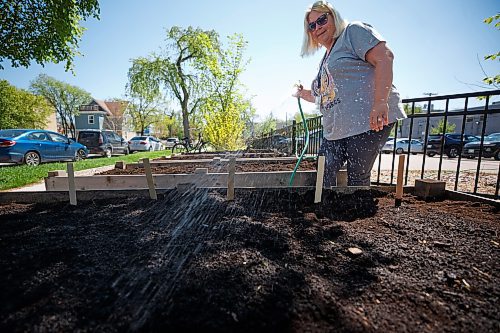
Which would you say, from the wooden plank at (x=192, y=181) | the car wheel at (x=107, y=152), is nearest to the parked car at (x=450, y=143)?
the wooden plank at (x=192, y=181)

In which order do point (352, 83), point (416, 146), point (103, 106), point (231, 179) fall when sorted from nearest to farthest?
point (352, 83) < point (231, 179) < point (416, 146) < point (103, 106)

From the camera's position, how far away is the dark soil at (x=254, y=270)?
3.11 feet

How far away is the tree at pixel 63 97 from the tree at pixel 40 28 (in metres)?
43.0

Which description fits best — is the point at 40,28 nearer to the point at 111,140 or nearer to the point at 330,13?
the point at 330,13

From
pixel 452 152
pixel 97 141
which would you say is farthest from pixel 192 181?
pixel 452 152

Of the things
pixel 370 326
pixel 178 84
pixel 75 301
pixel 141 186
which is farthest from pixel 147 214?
pixel 178 84

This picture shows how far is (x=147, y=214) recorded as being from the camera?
7.20 feet

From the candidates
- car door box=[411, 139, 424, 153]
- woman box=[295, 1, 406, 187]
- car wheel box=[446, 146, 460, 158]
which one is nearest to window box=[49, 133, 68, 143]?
woman box=[295, 1, 406, 187]

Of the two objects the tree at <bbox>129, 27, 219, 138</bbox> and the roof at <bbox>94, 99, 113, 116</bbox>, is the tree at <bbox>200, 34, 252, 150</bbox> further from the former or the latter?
the roof at <bbox>94, 99, 113, 116</bbox>

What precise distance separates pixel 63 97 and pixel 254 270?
52.4 metres

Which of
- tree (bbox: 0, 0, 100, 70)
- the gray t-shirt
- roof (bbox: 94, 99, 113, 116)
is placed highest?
roof (bbox: 94, 99, 113, 116)

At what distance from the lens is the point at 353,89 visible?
212cm

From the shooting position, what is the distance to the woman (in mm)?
1941

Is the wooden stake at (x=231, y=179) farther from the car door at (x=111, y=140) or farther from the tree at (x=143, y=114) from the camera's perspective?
the tree at (x=143, y=114)
